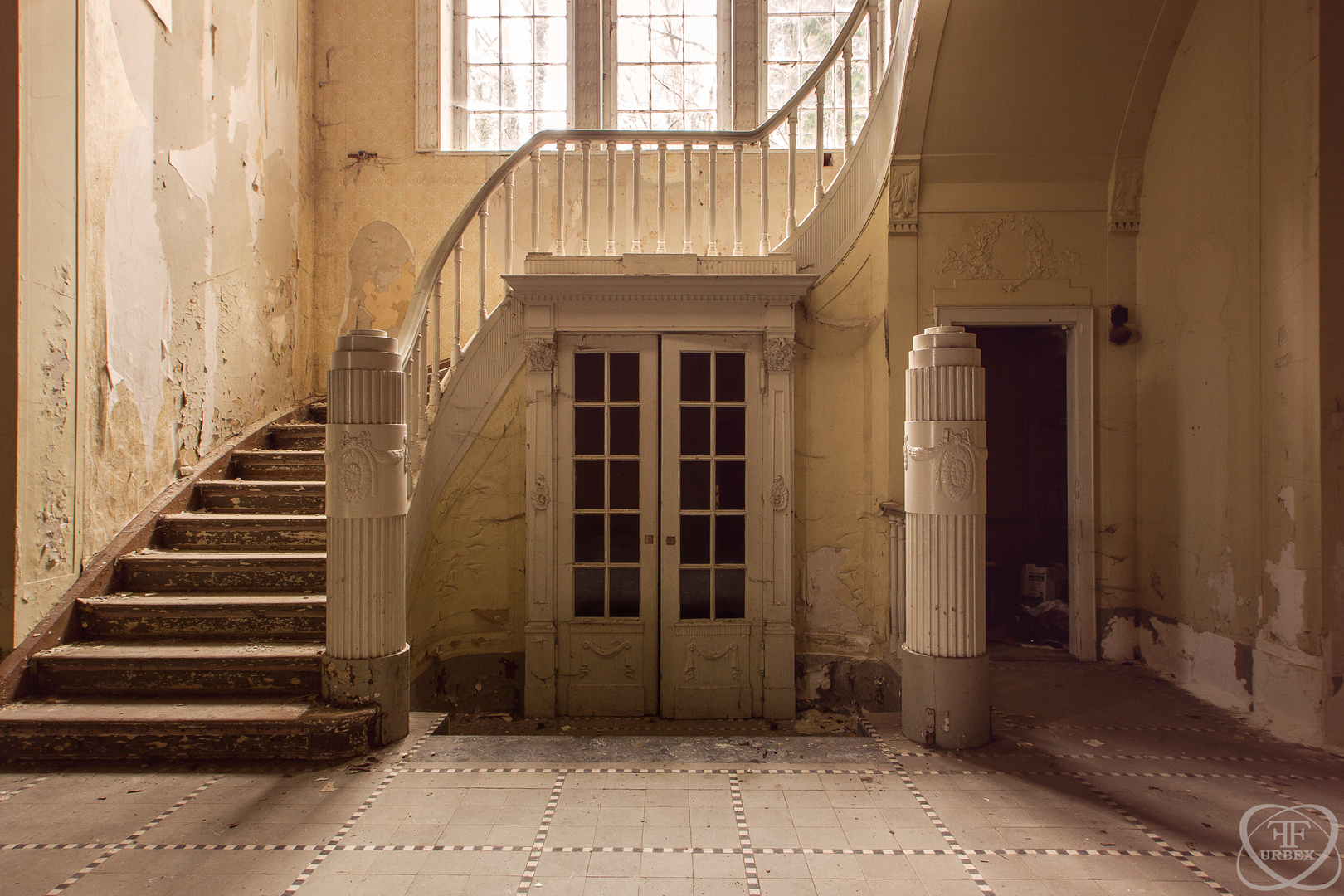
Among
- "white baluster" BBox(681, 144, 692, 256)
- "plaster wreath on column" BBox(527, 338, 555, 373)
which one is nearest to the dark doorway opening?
"white baluster" BBox(681, 144, 692, 256)

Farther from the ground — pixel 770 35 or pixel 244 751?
pixel 770 35

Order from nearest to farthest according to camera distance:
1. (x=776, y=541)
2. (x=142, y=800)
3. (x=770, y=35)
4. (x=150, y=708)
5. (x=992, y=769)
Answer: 1. (x=142, y=800)
2. (x=992, y=769)
3. (x=150, y=708)
4. (x=776, y=541)
5. (x=770, y=35)

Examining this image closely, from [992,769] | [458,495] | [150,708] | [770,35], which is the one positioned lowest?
[992,769]

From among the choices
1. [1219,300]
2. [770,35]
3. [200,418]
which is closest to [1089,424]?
[1219,300]

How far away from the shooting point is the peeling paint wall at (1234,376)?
123 inches

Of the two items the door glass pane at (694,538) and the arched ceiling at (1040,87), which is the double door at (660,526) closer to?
the door glass pane at (694,538)

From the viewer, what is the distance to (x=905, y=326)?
13.7 feet

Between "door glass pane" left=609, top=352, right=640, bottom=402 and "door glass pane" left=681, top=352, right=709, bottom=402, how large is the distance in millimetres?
300

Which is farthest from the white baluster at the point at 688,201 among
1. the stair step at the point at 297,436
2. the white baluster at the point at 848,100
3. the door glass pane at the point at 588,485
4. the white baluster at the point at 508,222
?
the stair step at the point at 297,436

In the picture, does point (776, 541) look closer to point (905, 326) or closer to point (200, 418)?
point (905, 326)

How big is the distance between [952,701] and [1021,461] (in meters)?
3.41

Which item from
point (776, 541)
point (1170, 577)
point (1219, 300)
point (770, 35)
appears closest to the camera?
point (1219, 300)

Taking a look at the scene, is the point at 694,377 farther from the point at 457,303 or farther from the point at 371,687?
the point at 371,687

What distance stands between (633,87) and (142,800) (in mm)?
6472
